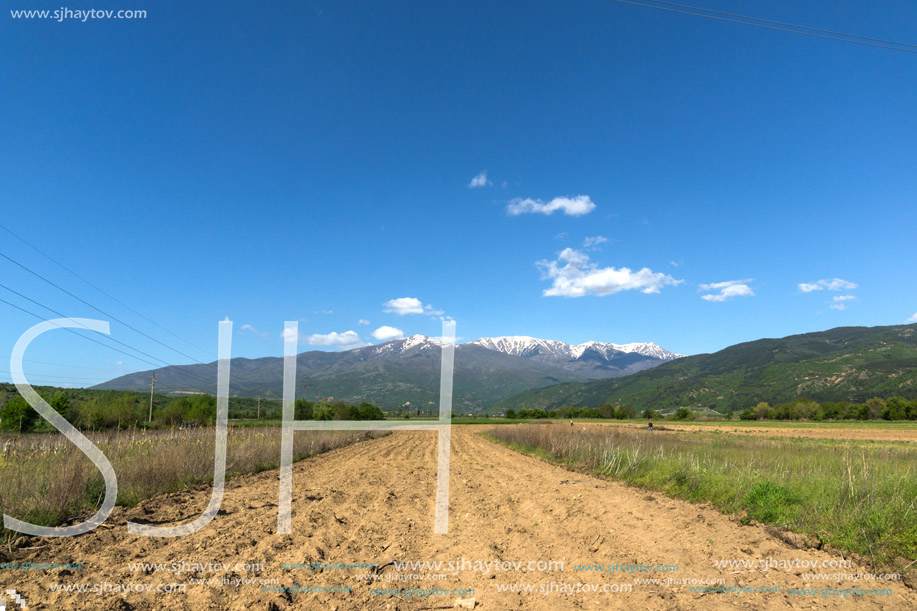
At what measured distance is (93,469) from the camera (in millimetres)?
8438

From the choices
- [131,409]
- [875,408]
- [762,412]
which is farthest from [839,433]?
[131,409]

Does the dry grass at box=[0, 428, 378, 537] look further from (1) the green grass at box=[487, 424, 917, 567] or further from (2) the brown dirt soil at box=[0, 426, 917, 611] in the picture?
(1) the green grass at box=[487, 424, 917, 567]

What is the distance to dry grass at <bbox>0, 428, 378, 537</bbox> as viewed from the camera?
22.2 ft

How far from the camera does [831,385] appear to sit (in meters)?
148

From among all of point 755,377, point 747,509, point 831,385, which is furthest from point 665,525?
point 755,377

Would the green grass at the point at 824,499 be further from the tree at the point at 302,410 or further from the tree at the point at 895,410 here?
the tree at the point at 895,410

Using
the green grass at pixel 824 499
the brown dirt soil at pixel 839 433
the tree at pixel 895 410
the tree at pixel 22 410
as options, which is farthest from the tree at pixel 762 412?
the tree at pixel 22 410

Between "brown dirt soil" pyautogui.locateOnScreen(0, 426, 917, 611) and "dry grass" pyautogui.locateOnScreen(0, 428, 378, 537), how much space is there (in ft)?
1.83

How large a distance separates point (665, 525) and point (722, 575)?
2297 millimetres

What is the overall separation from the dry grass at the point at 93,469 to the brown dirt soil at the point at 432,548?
1.83 feet

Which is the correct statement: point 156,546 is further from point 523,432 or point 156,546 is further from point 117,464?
point 523,432

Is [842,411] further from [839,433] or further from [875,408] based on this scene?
[839,433]

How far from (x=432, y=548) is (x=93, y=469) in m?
6.90

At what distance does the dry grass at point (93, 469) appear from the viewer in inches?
266
